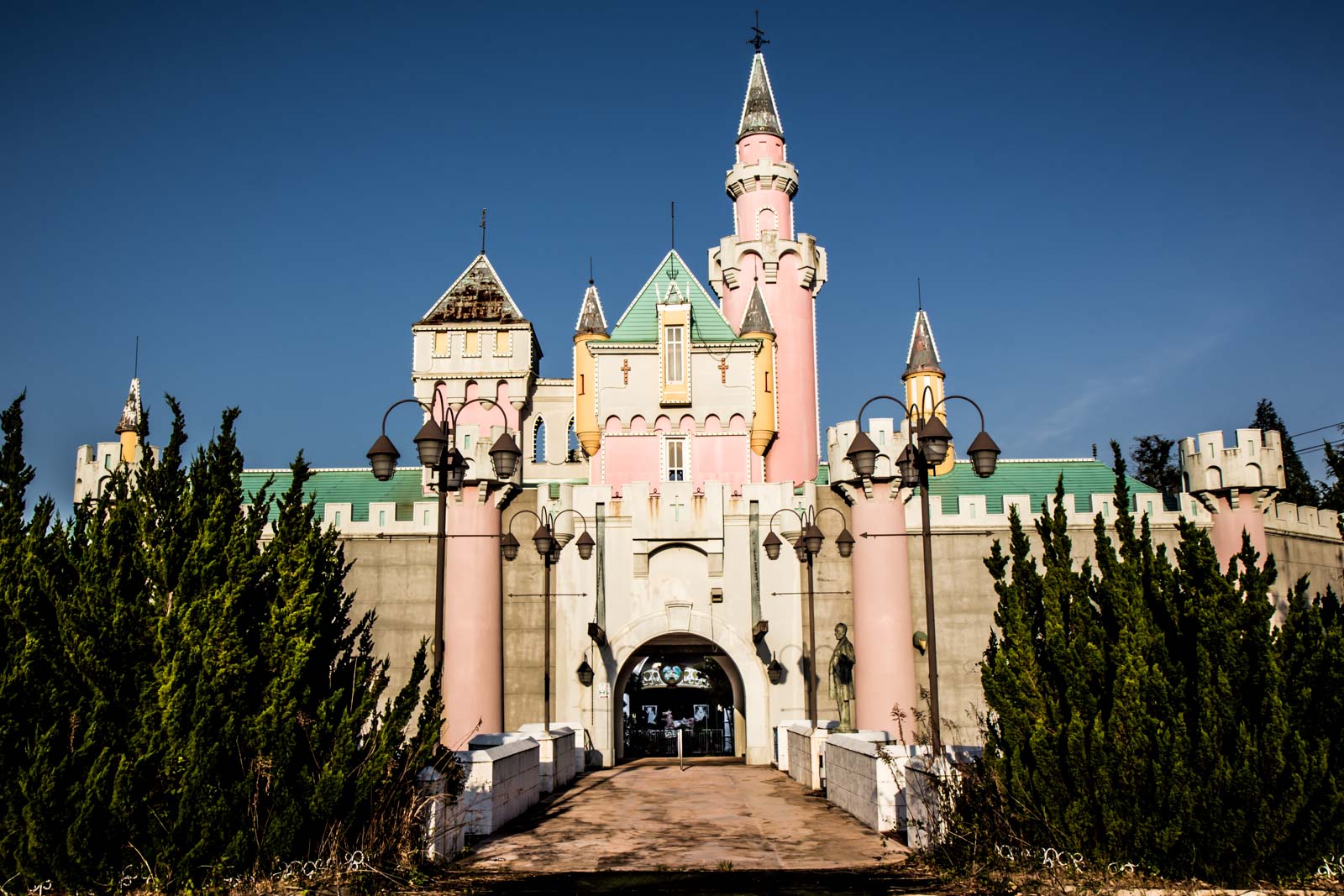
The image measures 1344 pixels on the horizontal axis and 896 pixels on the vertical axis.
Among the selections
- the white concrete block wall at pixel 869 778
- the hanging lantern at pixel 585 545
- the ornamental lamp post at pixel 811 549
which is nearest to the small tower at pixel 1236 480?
the ornamental lamp post at pixel 811 549

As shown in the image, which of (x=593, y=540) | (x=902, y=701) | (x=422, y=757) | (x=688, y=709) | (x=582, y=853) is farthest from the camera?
(x=688, y=709)

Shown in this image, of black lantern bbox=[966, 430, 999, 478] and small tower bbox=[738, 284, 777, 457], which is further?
small tower bbox=[738, 284, 777, 457]

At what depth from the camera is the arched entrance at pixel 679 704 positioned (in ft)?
119

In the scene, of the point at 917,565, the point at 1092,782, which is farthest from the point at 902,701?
the point at 1092,782

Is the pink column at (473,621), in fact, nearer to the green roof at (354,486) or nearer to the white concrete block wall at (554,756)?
the white concrete block wall at (554,756)

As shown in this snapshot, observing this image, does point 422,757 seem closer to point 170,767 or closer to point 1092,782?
point 170,767

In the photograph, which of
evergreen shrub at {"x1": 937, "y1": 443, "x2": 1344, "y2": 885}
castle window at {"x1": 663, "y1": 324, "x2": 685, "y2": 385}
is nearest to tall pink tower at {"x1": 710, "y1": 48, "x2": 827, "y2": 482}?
castle window at {"x1": 663, "y1": 324, "x2": 685, "y2": 385}

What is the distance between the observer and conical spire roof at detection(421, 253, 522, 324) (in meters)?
45.8

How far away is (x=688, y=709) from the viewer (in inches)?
1647

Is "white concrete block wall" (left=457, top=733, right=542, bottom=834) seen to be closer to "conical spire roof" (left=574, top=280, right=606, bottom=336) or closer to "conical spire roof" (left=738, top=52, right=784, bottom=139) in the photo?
"conical spire roof" (left=574, top=280, right=606, bottom=336)

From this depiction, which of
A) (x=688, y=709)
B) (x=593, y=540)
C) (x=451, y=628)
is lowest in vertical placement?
(x=688, y=709)

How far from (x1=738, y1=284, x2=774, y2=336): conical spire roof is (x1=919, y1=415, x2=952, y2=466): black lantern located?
24.4 m

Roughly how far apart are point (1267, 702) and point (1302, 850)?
133 centimetres

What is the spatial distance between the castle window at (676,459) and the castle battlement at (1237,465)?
45.5 ft
